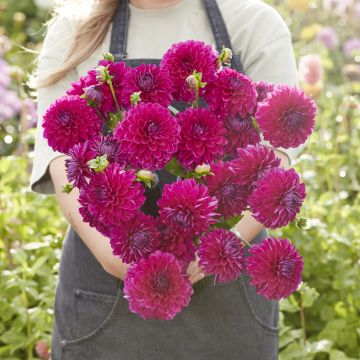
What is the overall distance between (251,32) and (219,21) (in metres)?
0.07

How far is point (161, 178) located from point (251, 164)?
1.53 ft

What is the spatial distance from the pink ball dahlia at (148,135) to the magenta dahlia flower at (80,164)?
0.05m

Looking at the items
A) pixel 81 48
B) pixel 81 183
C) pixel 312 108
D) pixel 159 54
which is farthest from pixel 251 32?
pixel 81 183

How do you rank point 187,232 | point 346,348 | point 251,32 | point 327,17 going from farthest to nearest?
point 327,17, point 346,348, point 251,32, point 187,232

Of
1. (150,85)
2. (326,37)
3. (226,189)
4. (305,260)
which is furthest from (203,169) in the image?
(326,37)

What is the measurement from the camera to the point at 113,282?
151 cm

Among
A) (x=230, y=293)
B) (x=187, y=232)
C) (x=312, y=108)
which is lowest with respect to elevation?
(x=230, y=293)

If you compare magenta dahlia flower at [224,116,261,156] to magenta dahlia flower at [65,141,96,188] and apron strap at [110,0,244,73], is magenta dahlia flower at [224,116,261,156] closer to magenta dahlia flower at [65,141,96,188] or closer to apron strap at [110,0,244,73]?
magenta dahlia flower at [65,141,96,188]

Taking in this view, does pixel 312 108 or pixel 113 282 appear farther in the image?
pixel 113 282

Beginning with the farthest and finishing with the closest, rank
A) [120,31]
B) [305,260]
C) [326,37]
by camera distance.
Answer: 1. [326,37]
2. [305,260]
3. [120,31]

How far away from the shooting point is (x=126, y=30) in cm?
155

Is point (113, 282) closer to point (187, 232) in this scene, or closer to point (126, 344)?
point (126, 344)

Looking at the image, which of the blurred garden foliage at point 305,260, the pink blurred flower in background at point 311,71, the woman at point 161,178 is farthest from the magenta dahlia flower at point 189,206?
the pink blurred flower in background at point 311,71

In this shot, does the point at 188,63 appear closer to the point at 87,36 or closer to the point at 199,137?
the point at 199,137
